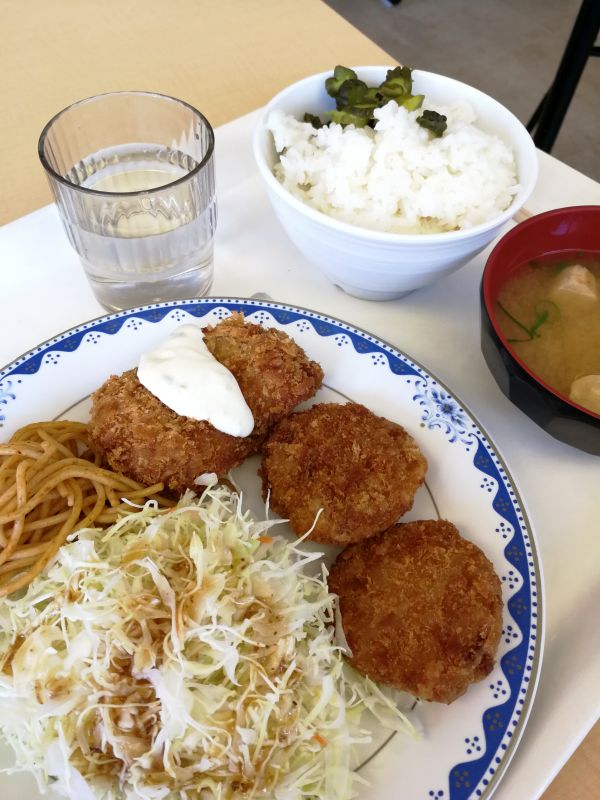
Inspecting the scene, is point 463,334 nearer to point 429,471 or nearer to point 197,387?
point 429,471

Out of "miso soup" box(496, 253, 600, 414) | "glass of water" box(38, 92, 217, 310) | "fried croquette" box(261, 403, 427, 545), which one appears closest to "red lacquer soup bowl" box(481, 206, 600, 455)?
"miso soup" box(496, 253, 600, 414)

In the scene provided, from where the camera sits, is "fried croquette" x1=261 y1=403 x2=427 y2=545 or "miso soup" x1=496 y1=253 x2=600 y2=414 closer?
"fried croquette" x1=261 y1=403 x2=427 y2=545

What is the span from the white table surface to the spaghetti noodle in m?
0.40

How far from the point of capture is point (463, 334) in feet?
5.60

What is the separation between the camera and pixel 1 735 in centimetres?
112

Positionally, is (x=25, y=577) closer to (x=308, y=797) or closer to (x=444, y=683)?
(x=308, y=797)

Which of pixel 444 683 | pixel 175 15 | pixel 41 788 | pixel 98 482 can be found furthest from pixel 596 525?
pixel 175 15

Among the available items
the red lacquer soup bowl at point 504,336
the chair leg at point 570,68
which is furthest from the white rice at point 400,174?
the chair leg at point 570,68

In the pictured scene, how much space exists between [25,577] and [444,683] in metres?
0.78

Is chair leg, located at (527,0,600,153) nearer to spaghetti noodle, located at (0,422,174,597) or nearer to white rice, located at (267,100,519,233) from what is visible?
white rice, located at (267,100,519,233)

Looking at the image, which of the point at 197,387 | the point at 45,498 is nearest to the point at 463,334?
the point at 197,387

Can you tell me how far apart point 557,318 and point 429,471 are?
0.52m

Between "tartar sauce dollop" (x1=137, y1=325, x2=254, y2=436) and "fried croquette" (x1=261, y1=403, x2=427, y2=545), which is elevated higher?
"tartar sauce dollop" (x1=137, y1=325, x2=254, y2=436)

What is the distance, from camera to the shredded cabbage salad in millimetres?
1051
